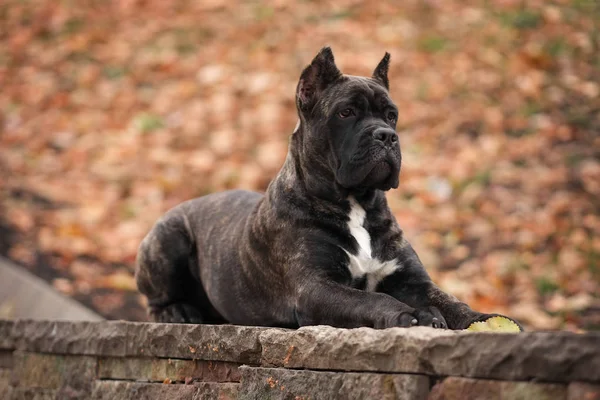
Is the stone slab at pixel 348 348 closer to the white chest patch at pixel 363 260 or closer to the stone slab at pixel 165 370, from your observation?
the stone slab at pixel 165 370

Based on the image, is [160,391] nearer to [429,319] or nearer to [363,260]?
[363,260]

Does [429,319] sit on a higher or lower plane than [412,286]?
higher

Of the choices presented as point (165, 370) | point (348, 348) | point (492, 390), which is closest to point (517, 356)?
point (492, 390)

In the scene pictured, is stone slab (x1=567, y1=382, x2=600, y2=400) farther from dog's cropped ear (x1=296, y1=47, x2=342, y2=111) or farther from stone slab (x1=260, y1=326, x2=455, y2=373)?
dog's cropped ear (x1=296, y1=47, x2=342, y2=111)

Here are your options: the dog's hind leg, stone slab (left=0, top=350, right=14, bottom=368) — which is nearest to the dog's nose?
the dog's hind leg

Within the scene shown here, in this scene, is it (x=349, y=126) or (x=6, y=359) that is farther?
(x=6, y=359)

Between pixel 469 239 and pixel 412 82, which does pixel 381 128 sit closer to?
pixel 469 239

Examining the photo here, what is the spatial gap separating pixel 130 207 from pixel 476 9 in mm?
6089

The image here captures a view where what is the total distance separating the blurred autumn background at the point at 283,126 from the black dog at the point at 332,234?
10.9ft

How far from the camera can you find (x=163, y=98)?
11883 mm

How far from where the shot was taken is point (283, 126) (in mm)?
10961

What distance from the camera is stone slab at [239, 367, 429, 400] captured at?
3023 millimetres

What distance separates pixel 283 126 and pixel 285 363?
753 centimetres

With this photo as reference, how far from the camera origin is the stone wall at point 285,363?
2637 mm
